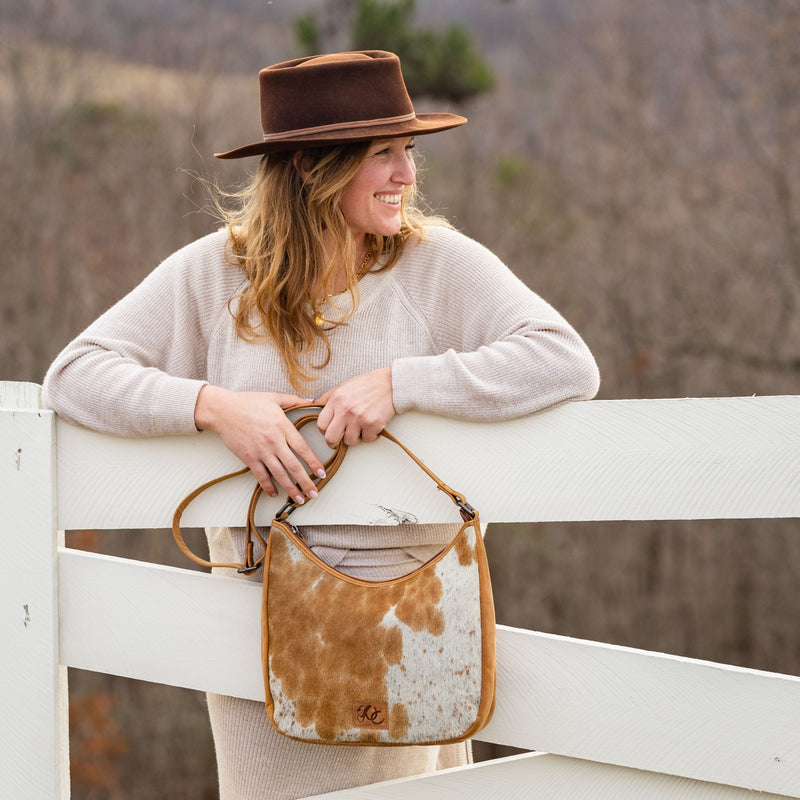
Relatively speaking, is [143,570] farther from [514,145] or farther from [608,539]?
[514,145]

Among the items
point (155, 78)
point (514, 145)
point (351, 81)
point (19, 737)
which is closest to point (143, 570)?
point (19, 737)

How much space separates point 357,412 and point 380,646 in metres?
0.30

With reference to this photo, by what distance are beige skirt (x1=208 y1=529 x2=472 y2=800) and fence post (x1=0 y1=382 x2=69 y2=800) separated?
27 centimetres

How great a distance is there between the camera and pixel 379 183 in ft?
5.21

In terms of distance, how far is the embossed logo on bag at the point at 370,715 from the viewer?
1.25 metres

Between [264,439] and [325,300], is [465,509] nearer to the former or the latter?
[264,439]

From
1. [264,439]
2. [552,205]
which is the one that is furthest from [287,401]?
[552,205]

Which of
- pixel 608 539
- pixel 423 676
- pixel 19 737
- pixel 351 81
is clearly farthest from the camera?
pixel 608 539

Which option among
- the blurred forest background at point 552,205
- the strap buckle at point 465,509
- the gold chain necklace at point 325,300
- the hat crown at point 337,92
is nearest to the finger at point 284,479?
the strap buckle at point 465,509

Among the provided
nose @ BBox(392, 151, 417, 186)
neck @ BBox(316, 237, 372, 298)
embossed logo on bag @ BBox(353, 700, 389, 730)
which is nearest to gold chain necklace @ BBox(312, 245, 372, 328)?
neck @ BBox(316, 237, 372, 298)

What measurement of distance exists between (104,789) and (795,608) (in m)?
4.68

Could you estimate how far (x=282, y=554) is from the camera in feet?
4.23

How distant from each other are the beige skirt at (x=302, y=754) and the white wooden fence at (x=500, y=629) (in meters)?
0.12

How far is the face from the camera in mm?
1580
